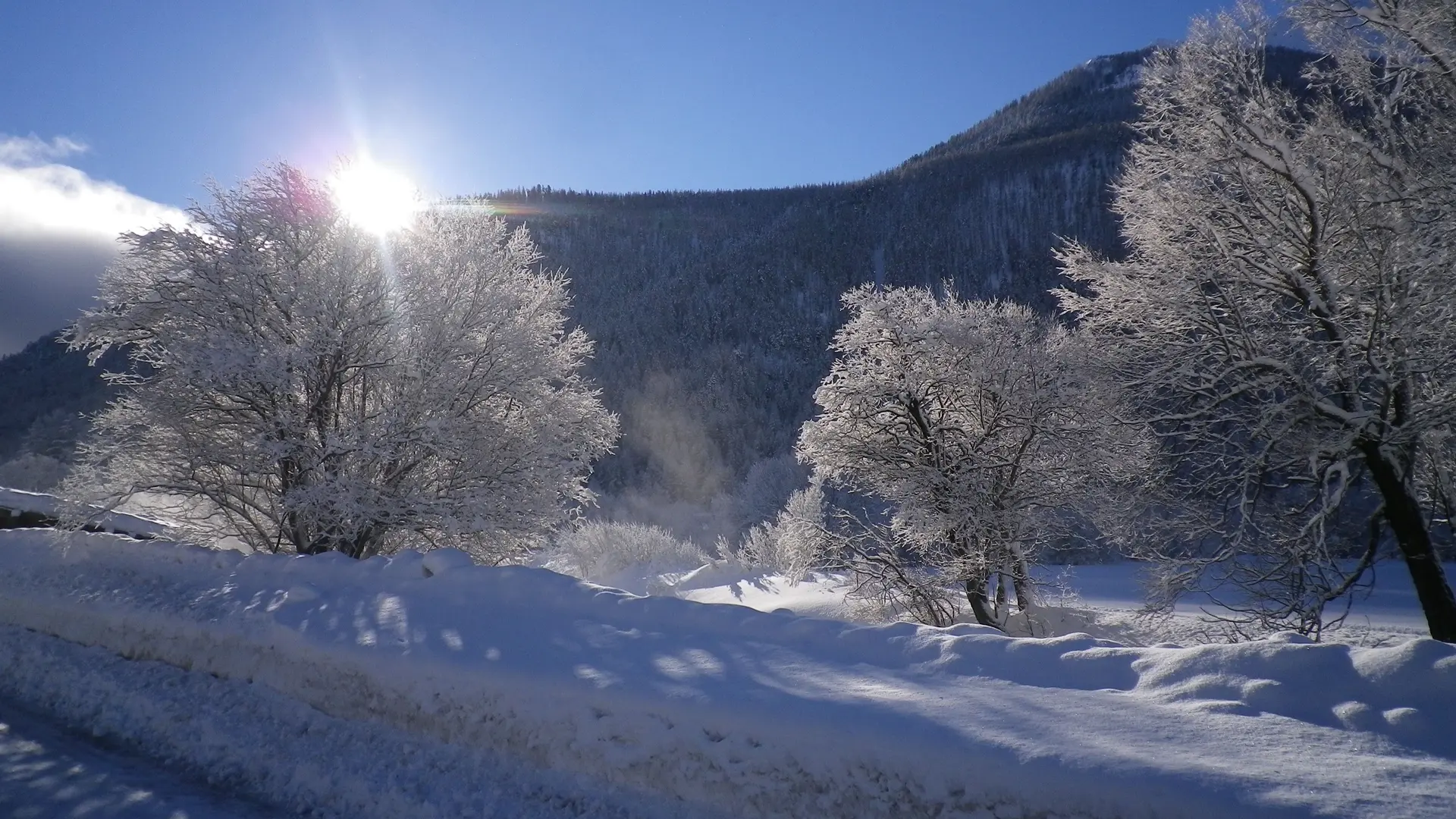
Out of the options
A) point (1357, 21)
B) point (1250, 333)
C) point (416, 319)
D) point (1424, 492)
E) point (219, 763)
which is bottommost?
point (219, 763)

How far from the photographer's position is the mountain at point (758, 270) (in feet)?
239

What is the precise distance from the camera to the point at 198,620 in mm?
7504

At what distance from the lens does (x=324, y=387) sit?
1211 centimetres

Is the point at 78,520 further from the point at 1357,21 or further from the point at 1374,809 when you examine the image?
the point at 1357,21

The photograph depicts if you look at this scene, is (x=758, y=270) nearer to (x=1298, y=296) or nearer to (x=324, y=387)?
(x=324, y=387)

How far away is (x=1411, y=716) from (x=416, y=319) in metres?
12.8

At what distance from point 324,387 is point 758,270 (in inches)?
4576

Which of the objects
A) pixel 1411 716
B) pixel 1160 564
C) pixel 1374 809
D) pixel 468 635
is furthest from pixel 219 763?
pixel 1160 564

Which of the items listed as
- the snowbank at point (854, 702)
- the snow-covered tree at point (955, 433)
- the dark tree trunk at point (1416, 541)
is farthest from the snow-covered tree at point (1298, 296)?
the snowbank at point (854, 702)

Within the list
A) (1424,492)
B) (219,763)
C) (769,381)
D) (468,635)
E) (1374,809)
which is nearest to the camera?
(1374,809)

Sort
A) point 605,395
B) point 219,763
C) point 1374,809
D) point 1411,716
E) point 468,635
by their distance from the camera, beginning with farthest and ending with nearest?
point 605,395
point 468,635
point 219,763
point 1411,716
point 1374,809

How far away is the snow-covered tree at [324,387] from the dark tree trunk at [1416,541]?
1146 cm

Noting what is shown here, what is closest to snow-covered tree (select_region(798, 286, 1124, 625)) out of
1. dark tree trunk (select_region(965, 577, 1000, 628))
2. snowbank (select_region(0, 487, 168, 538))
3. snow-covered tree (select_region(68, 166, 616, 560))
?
dark tree trunk (select_region(965, 577, 1000, 628))

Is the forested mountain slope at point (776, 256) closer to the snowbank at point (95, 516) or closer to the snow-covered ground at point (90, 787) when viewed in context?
the snowbank at point (95, 516)
